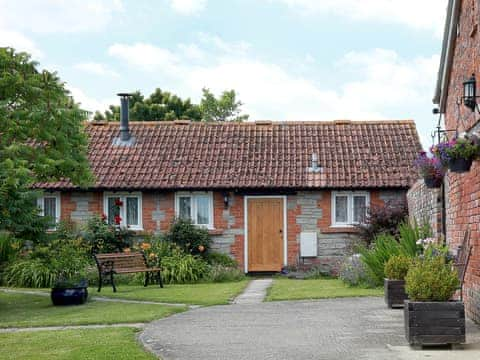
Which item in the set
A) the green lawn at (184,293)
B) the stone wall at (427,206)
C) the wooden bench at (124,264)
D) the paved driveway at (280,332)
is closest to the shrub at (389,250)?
the stone wall at (427,206)

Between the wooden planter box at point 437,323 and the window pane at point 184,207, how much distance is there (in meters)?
15.1

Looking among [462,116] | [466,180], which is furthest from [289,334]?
[462,116]

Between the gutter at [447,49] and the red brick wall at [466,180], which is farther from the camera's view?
the gutter at [447,49]

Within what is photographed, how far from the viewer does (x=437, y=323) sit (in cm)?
910

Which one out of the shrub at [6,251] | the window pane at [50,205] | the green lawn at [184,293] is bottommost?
the green lawn at [184,293]

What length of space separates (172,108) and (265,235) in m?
22.9

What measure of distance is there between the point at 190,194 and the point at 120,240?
2.56 metres

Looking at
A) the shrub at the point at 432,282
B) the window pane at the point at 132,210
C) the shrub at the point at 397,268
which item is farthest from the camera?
the window pane at the point at 132,210

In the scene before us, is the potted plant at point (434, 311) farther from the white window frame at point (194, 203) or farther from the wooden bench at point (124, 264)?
the white window frame at point (194, 203)

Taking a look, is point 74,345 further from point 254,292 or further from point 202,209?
point 202,209

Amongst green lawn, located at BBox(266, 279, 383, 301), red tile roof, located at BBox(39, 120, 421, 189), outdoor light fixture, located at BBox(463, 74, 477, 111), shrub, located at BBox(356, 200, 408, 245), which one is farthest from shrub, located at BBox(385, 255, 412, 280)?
red tile roof, located at BBox(39, 120, 421, 189)

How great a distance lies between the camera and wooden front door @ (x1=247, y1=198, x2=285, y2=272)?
77.2ft

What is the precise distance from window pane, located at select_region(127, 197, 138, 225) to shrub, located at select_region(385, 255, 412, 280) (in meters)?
12.3

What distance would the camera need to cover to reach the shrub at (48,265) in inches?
644
